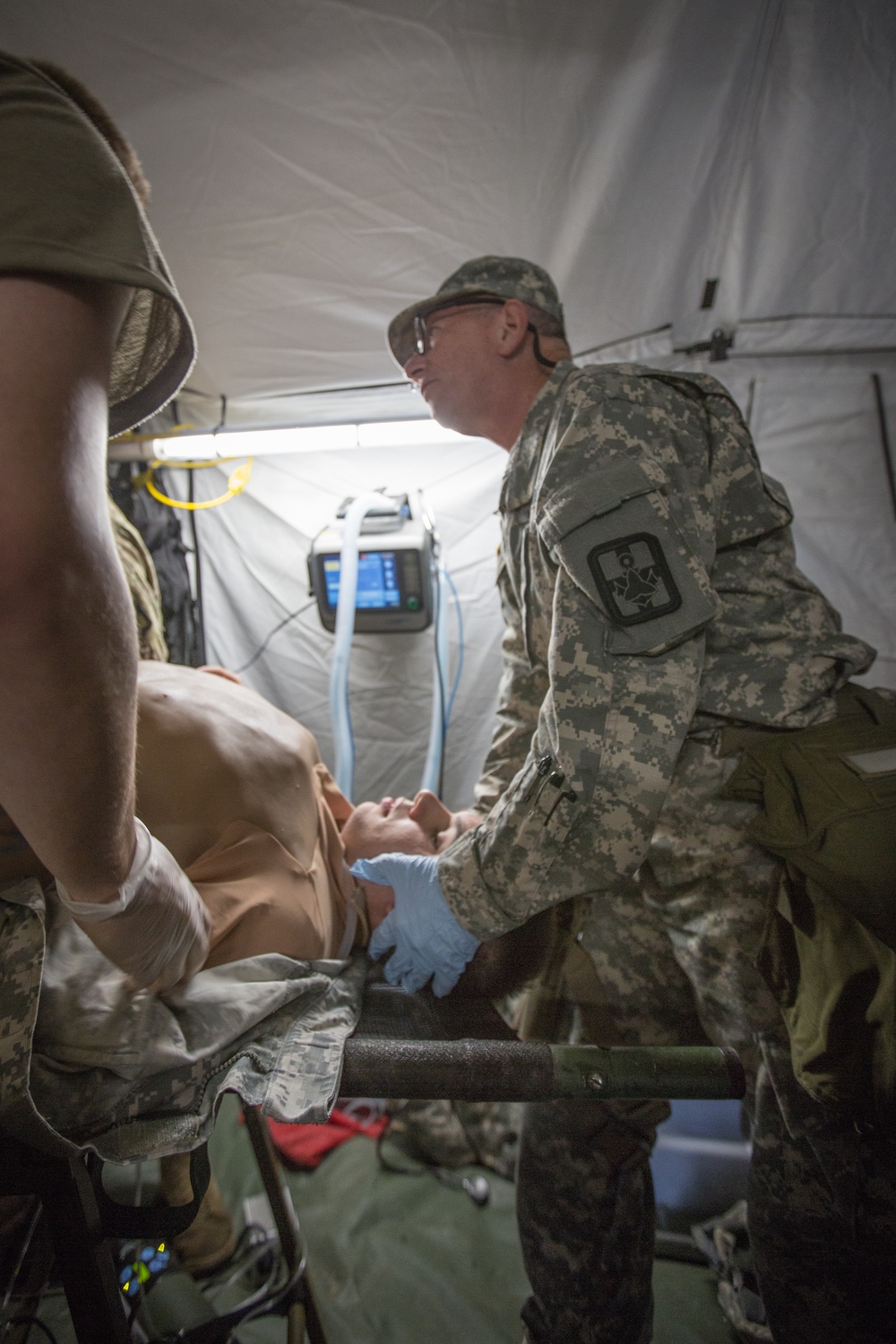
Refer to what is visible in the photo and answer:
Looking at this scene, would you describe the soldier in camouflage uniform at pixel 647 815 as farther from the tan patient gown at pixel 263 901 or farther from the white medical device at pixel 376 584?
the white medical device at pixel 376 584

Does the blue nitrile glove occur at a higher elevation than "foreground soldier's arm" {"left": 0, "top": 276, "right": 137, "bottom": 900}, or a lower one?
lower

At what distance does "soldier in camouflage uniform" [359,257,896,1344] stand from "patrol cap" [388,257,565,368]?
23 centimetres

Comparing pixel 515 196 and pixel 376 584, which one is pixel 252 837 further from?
pixel 515 196

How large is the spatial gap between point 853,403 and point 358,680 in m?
2.03

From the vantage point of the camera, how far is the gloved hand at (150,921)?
798 mm

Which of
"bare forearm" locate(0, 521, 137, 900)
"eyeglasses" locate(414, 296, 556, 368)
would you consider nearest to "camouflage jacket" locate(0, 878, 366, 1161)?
"bare forearm" locate(0, 521, 137, 900)

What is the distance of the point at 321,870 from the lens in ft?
4.69

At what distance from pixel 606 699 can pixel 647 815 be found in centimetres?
21

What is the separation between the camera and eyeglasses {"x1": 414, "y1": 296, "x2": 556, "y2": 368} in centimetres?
163

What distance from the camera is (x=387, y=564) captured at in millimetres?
2463

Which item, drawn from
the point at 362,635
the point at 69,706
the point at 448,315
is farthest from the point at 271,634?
the point at 69,706

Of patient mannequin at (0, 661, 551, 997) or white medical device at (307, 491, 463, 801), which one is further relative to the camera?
white medical device at (307, 491, 463, 801)

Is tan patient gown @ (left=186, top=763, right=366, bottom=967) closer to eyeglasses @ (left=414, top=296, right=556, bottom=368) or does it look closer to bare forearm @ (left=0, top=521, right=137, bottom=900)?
bare forearm @ (left=0, top=521, right=137, bottom=900)

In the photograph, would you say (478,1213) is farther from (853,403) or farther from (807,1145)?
(853,403)
